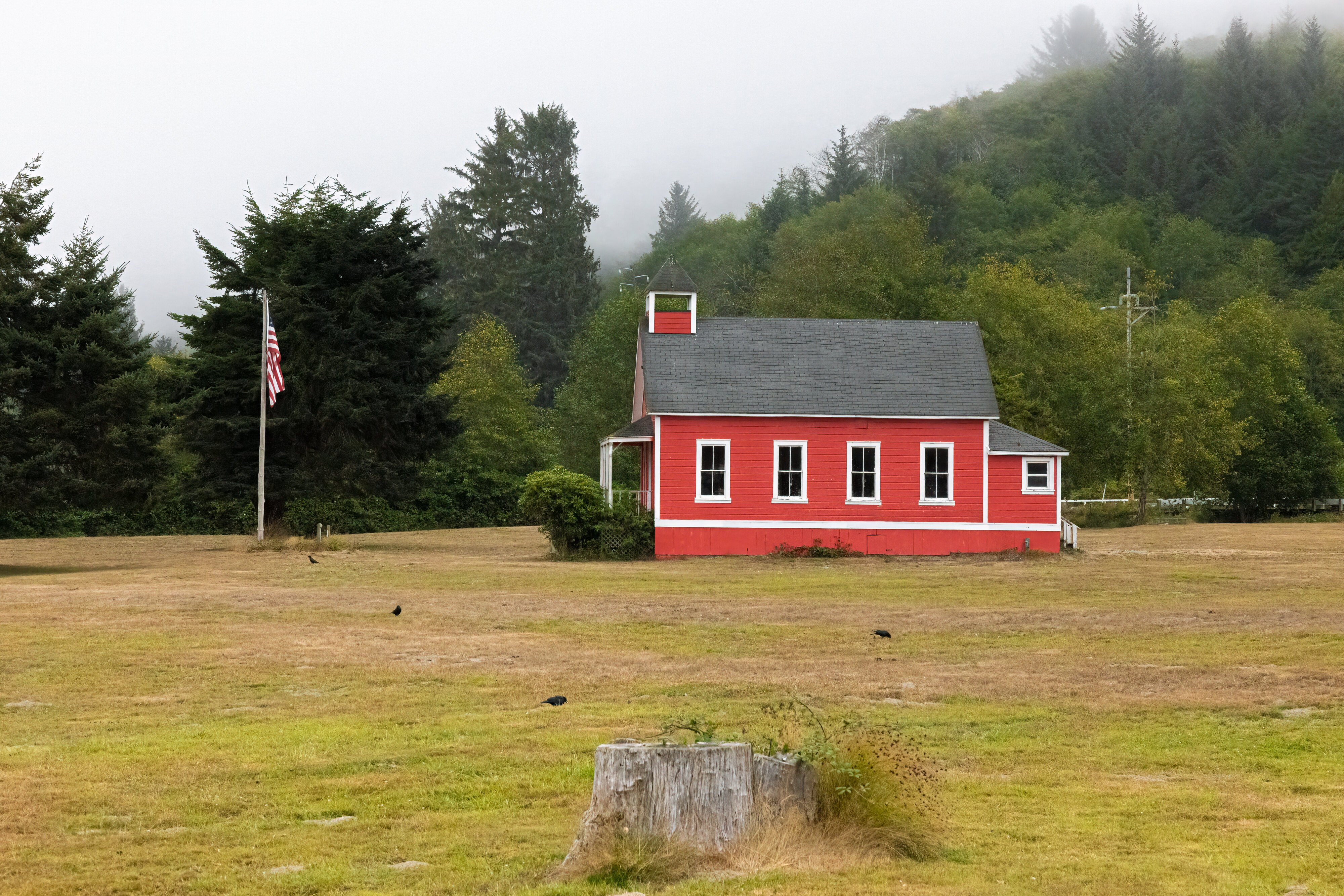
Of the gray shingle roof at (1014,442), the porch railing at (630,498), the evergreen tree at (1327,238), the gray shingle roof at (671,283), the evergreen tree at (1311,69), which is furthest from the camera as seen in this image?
the evergreen tree at (1311,69)

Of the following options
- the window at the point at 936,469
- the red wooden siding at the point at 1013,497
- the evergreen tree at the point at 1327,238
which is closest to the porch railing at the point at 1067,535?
the red wooden siding at the point at 1013,497

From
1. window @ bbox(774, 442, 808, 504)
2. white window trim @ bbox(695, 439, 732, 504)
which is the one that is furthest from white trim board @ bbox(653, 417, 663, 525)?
window @ bbox(774, 442, 808, 504)

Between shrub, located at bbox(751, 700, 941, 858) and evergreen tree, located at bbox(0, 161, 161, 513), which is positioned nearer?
shrub, located at bbox(751, 700, 941, 858)

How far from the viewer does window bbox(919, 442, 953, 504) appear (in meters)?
38.5

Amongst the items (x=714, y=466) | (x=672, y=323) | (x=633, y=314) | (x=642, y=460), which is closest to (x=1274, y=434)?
(x=633, y=314)

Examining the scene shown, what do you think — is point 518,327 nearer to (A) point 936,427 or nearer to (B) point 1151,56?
(A) point 936,427

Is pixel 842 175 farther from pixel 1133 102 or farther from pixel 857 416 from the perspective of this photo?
pixel 857 416

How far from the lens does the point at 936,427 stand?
3853 cm

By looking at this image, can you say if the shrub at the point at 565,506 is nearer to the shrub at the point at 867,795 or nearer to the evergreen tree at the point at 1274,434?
the shrub at the point at 867,795

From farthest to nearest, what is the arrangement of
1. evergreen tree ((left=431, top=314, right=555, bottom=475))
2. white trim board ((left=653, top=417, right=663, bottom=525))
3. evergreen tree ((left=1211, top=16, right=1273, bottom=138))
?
evergreen tree ((left=1211, top=16, right=1273, bottom=138)) < evergreen tree ((left=431, top=314, right=555, bottom=475)) < white trim board ((left=653, top=417, right=663, bottom=525))

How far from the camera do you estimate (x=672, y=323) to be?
134 ft

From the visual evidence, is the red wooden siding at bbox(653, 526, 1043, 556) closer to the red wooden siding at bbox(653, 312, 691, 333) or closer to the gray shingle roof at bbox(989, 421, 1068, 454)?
the gray shingle roof at bbox(989, 421, 1068, 454)

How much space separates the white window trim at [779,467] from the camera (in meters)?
38.1

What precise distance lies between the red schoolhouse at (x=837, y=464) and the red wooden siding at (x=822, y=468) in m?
0.03
